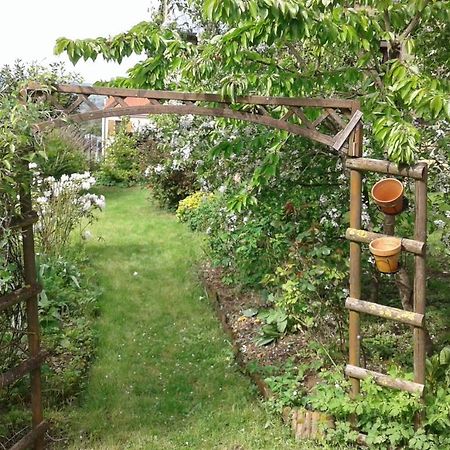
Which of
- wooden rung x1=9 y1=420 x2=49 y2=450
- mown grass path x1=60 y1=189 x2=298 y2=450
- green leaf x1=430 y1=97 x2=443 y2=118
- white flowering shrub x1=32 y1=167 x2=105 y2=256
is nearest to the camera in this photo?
green leaf x1=430 y1=97 x2=443 y2=118

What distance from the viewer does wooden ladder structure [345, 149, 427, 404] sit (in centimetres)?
328

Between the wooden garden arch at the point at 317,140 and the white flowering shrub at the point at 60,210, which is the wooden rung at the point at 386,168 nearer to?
the wooden garden arch at the point at 317,140

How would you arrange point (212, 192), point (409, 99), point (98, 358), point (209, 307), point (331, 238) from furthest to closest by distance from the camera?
point (212, 192), point (209, 307), point (98, 358), point (331, 238), point (409, 99)

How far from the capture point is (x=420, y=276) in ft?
10.9

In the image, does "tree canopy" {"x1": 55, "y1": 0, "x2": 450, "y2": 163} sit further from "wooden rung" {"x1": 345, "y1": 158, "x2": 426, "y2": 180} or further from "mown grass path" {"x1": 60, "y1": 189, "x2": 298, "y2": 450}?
"mown grass path" {"x1": 60, "y1": 189, "x2": 298, "y2": 450}

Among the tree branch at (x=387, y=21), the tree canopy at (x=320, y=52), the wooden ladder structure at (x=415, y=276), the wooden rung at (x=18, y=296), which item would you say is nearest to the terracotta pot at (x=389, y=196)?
the wooden ladder structure at (x=415, y=276)

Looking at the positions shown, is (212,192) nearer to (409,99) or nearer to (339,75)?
(339,75)

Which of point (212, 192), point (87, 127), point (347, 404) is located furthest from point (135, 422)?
point (87, 127)

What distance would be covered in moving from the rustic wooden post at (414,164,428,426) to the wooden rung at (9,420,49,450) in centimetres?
230

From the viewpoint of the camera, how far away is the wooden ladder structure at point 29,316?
3.37m

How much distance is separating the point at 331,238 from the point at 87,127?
45.5 feet

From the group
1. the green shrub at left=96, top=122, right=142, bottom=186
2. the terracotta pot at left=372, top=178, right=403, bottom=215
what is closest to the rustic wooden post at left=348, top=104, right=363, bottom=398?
the terracotta pot at left=372, top=178, right=403, bottom=215

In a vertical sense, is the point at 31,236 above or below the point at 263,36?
below

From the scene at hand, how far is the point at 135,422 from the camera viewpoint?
407 centimetres
